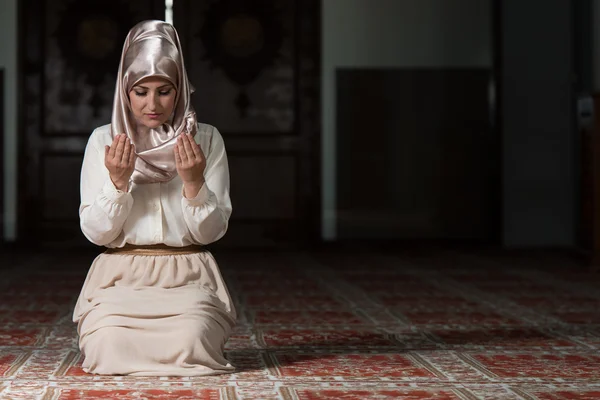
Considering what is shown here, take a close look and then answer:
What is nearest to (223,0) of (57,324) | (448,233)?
(448,233)

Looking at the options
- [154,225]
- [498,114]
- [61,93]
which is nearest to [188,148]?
[154,225]

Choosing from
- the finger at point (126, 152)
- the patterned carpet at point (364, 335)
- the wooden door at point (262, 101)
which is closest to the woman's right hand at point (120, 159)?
the finger at point (126, 152)

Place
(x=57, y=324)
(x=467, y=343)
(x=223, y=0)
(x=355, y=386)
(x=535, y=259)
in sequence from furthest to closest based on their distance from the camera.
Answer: (x=223, y=0) → (x=535, y=259) → (x=57, y=324) → (x=467, y=343) → (x=355, y=386)

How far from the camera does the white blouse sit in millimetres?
3285

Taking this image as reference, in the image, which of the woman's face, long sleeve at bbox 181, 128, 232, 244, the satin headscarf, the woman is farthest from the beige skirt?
the woman's face

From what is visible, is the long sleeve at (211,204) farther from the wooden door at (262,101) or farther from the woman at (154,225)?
the wooden door at (262,101)

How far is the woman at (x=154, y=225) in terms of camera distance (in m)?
3.28

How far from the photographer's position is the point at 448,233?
1087 centimetres

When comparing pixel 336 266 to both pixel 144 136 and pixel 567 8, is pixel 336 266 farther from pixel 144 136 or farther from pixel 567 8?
pixel 144 136

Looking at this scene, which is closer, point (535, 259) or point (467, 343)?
point (467, 343)

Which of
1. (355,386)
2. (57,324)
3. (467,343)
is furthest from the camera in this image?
(57,324)

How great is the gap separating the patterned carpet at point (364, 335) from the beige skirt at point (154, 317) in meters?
0.07

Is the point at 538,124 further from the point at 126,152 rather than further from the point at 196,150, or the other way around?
the point at 126,152

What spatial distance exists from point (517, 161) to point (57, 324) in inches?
265
